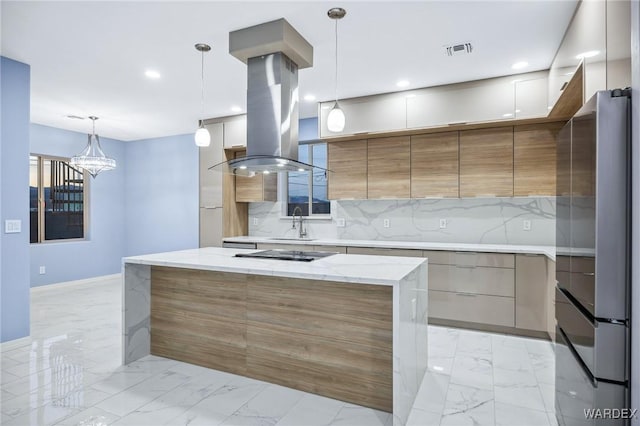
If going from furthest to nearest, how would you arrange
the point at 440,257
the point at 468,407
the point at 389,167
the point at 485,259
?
the point at 389,167 < the point at 440,257 < the point at 485,259 < the point at 468,407

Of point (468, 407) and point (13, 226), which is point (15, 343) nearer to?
point (13, 226)

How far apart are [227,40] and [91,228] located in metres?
5.21

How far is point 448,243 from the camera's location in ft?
14.2

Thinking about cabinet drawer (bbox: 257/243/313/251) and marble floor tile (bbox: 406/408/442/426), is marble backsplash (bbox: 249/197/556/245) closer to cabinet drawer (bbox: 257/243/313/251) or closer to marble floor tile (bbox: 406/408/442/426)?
cabinet drawer (bbox: 257/243/313/251)

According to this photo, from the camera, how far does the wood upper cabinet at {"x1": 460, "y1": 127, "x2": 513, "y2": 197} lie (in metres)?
3.89

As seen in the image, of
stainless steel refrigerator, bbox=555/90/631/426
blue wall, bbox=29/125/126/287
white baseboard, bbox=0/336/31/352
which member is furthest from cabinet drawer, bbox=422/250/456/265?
blue wall, bbox=29/125/126/287

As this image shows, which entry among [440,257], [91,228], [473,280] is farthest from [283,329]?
[91,228]

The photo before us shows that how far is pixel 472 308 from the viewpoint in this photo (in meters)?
3.77

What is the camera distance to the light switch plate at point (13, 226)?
340cm

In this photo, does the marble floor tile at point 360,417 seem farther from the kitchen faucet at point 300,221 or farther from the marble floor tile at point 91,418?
the kitchen faucet at point 300,221

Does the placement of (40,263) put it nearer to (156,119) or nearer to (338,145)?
(156,119)

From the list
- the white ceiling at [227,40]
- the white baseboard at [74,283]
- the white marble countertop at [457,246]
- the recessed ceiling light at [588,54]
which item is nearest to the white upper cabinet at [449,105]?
the white ceiling at [227,40]

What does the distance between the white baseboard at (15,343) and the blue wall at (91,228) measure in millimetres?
2734

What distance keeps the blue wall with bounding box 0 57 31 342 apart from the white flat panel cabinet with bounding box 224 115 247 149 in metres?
2.33
